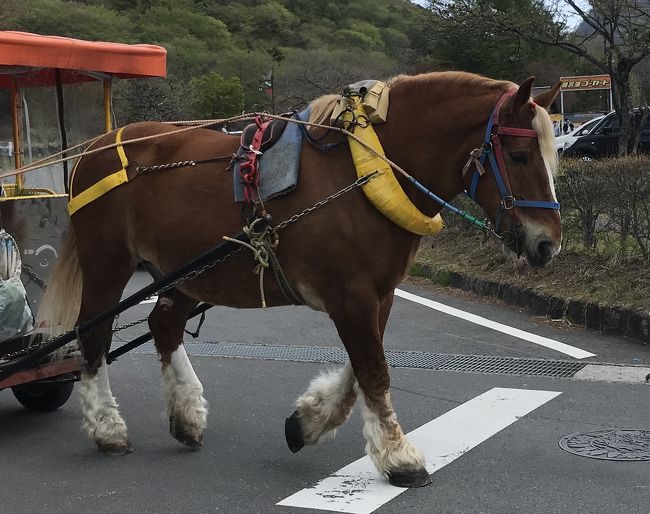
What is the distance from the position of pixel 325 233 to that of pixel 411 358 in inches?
125

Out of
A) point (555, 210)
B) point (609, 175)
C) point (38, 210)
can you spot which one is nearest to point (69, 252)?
point (38, 210)

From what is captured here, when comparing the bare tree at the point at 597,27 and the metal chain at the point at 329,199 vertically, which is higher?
the bare tree at the point at 597,27

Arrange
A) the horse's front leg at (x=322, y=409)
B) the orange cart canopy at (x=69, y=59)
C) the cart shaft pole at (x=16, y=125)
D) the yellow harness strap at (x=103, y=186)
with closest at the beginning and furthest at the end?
the horse's front leg at (x=322, y=409)
the yellow harness strap at (x=103, y=186)
the orange cart canopy at (x=69, y=59)
the cart shaft pole at (x=16, y=125)

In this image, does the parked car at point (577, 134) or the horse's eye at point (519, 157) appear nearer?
the horse's eye at point (519, 157)

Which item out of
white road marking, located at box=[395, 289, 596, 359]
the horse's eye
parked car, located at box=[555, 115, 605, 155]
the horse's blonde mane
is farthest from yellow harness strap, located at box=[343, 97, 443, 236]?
parked car, located at box=[555, 115, 605, 155]

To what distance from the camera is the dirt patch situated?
748cm

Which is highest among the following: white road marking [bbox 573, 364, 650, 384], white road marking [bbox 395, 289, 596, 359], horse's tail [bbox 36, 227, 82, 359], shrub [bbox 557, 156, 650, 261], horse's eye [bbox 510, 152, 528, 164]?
horse's eye [bbox 510, 152, 528, 164]

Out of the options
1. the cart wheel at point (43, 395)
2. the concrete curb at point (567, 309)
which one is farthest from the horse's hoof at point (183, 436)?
the concrete curb at point (567, 309)

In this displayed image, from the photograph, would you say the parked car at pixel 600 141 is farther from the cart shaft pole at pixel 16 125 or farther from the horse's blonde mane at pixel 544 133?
the horse's blonde mane at pixel 544 133

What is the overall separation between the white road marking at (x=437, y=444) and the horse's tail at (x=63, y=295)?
187 centimetres

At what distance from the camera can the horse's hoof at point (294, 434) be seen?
13.9ft

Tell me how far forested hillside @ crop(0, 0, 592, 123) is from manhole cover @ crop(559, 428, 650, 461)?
2.26 metres

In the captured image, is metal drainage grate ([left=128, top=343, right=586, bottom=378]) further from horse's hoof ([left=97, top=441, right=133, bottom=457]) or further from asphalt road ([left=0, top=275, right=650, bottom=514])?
horse's hoof ([left=97, top=441, right=133, bottom=457])

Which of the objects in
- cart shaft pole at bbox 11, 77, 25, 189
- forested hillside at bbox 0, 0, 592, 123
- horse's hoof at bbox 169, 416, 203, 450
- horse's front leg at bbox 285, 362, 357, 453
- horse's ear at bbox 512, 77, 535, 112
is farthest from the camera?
forested hillside at bbox 0, 0, 592, 123
